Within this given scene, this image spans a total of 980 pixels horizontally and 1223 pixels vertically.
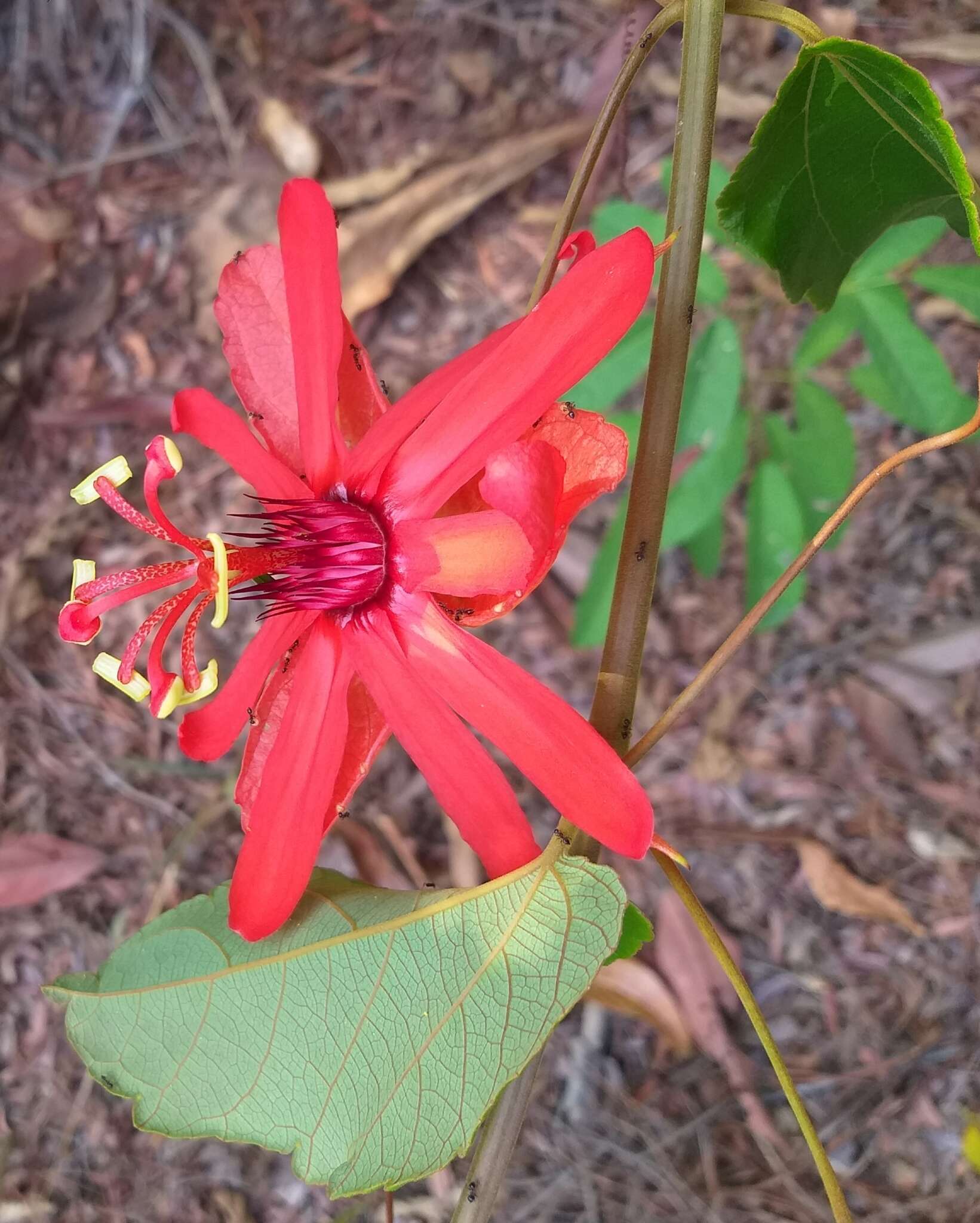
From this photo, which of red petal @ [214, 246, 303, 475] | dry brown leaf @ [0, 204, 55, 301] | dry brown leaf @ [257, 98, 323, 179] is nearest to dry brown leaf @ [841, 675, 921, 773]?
red petal @ [214, 246, 303, 475]

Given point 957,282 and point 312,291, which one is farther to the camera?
point 957,282

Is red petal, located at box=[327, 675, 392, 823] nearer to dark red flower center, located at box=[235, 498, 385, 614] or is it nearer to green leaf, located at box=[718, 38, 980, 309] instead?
dark red flower center, located at box=[235, 498, 385, 614]

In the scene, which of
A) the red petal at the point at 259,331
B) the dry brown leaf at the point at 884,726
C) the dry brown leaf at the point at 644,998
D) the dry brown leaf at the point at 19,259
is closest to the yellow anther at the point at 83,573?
the red petal at the point at 259,331

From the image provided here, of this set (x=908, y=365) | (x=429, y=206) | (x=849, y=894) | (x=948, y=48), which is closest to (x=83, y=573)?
(x=908, y=365)

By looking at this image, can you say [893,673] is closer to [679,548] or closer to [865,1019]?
[679,548]

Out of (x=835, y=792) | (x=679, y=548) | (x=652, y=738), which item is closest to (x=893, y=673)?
(x=835, y=792)

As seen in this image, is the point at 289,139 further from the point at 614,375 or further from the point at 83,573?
the point at 83,573

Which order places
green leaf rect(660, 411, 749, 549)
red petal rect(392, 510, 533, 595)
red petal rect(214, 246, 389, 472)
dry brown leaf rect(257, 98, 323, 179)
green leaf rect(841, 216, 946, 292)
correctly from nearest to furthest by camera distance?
red petal rect(392, 510, 533, 595) → red petal rect(214, 246, 389, 472) → green leaf rect(841, 216, 946, 292) → green leaf rect(660, 411, 749, 549) → dry brown leaf rect(257, 98, 323, 179)
